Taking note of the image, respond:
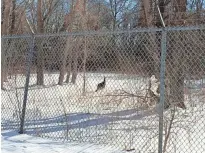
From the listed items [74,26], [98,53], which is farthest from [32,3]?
[98,53]

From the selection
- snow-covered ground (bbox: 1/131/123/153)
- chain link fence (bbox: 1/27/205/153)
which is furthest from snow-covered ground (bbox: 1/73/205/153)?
snow-covered ground (bbox: 1/131/123/153)

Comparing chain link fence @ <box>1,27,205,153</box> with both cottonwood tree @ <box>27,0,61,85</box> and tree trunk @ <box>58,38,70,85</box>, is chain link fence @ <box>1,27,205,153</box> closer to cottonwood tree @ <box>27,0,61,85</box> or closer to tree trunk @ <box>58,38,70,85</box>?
tree trunk @ <box>58,38,70,85</box>

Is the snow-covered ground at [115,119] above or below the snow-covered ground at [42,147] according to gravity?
above

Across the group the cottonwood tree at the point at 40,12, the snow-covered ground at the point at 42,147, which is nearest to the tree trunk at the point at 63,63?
the snow-covered ground at the point at 42,147

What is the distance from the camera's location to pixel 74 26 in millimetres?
17016

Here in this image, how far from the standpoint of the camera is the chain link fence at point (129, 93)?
598cm

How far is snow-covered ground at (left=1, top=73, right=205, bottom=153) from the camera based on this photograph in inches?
239

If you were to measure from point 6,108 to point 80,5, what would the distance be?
815cm

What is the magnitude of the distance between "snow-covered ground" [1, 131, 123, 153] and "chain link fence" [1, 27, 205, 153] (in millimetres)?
265

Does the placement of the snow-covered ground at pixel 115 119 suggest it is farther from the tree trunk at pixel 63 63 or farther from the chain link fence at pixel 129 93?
the tree trunk at pixel 63 63

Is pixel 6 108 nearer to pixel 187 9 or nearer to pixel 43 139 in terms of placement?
pixel 43 139

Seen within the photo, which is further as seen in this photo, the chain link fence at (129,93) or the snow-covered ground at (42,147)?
the chain link fence at (129,93)

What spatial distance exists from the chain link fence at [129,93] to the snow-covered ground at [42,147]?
0.27 meters

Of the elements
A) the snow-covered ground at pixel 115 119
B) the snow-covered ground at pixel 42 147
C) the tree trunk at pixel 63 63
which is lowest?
the snow-covered ground at pixel 42 147
